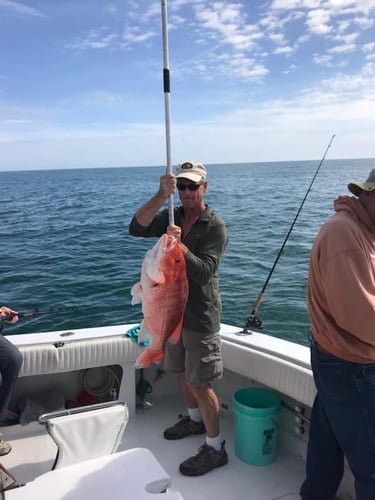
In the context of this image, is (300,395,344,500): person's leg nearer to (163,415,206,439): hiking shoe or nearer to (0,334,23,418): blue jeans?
(163,415,206,439): hiking shoe

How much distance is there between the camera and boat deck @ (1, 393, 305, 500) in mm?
2986

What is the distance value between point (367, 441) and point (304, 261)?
31.5 ft

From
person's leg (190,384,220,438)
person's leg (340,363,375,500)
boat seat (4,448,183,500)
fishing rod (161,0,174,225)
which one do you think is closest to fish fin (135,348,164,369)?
boat seat (4,448,183,500)

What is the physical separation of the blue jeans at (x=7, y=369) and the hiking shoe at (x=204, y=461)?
53.2 inches

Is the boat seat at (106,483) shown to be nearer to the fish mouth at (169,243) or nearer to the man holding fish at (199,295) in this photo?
the man holding fish at (199,295)

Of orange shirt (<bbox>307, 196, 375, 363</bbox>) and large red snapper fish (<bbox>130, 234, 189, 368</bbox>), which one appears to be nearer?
orange shirt (<bbox>307, 196, 375, 363</bbox>)

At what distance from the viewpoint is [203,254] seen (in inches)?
113

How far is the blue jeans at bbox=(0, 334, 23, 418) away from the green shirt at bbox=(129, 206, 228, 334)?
→ 1.23 metres

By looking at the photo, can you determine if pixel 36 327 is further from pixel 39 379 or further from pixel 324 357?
pixel 324 357

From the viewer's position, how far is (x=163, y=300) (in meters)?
2.34

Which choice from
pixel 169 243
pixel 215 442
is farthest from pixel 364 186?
pixel 215 442

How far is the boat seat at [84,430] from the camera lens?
→ 2.71 m

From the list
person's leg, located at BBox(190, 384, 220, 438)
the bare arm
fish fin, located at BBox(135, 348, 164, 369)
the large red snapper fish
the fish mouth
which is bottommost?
person's leg, located at BBox(190, 384, 220, 438)

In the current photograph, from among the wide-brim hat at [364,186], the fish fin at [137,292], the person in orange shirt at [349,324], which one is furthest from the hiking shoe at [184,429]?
the wide-brim hat at [364,186]
